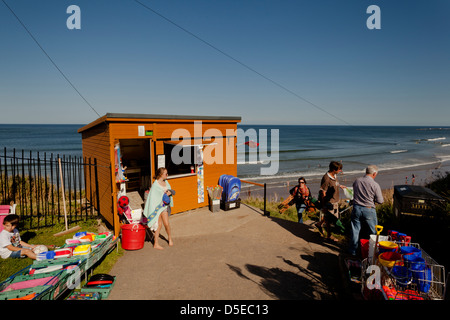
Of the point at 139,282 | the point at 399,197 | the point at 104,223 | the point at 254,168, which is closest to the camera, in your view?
the point at 139,282

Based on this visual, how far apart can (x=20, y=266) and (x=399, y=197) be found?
8.96 meters

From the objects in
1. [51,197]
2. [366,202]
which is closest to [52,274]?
[366,202]

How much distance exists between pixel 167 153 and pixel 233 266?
725 cm

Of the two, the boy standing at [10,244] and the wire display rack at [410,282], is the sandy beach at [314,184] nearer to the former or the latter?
the boy standing at [10,244]

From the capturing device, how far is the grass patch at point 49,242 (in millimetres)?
5320

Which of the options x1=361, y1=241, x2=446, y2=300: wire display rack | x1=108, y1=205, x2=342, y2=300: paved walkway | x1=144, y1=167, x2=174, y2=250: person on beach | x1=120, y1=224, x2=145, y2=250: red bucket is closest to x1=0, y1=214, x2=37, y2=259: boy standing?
x1=120, y1=224, x2=145, y2=250: red bucket

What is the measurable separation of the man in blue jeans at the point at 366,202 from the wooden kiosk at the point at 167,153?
18.2 ft

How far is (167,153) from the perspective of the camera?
11.7 meters

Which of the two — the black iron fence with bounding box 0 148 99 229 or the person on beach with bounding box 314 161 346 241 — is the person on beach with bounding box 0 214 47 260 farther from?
the person on beach with bounding box 314 161 346 241

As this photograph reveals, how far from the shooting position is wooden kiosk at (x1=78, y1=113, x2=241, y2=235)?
731 cm

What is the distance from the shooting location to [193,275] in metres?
5.17

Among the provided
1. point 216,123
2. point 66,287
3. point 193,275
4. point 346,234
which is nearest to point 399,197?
point 346,234

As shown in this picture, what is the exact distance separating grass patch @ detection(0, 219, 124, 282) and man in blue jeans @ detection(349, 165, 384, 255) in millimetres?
5256
